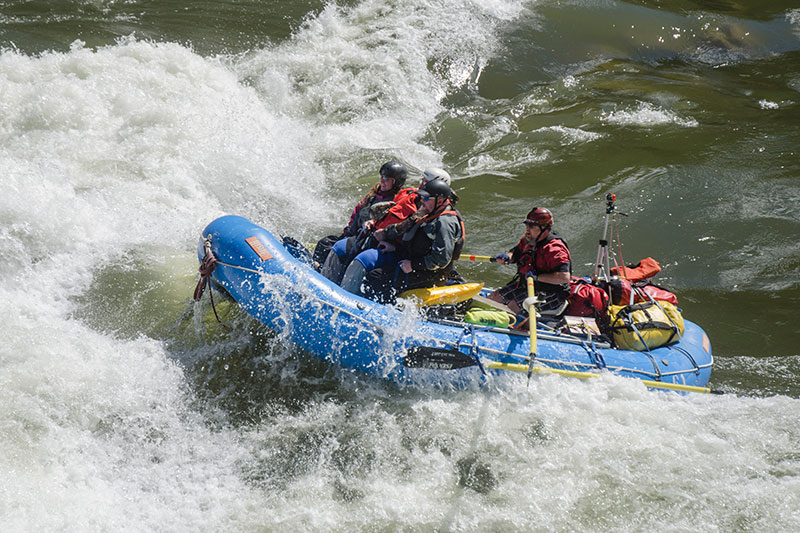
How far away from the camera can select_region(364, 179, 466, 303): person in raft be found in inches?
210

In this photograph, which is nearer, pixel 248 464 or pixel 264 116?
pixel 248 464

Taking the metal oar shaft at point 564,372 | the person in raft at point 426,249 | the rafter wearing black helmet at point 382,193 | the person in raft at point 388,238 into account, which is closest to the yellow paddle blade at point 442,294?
the person in raft at point 426,249

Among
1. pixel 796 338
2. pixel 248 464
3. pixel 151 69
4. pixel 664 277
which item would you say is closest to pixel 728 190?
pixel 664 277

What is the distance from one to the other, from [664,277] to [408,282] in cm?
365

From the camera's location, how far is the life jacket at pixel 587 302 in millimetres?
5785

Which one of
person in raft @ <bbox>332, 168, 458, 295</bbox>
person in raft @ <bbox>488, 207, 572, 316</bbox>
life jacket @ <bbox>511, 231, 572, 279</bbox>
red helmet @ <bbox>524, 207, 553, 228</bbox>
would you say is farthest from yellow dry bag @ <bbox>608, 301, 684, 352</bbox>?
person in raft @ <bbox>332, 168, 458, 295</bbox>

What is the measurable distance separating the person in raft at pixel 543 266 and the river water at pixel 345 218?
884mm

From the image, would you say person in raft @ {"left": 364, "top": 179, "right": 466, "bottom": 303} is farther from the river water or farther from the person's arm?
the river water

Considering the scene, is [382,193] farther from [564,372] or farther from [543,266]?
[564,372]

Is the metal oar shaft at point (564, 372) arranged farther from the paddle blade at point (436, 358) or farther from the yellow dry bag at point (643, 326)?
the yellow dry bag at point (643, 326)

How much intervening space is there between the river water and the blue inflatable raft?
0.63ft

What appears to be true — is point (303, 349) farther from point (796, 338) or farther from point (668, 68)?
point (668, 68)

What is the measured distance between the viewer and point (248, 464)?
4621 millimetres

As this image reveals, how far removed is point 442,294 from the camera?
5371mm
